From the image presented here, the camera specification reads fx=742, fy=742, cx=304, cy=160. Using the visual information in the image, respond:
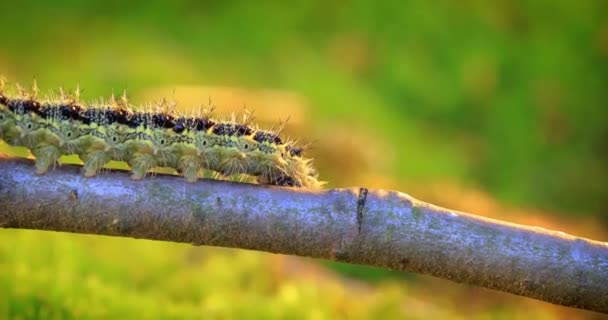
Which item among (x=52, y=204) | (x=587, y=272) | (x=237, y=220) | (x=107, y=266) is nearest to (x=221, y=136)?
(x=237, y=220)

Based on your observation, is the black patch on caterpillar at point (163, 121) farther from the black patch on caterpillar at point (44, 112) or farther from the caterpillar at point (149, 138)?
the black patch on caterpillar at point (44, 112)

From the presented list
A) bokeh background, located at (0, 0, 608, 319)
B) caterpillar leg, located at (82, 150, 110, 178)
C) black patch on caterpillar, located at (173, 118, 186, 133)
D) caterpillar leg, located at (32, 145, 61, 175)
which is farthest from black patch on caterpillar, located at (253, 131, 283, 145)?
bokeh background, located at (0, 0, 608, 319)

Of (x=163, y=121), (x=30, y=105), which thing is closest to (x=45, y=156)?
(x=30, y=105)

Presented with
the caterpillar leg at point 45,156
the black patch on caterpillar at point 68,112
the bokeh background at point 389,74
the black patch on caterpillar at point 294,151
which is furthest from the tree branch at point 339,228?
the bokeh background at point 389,74

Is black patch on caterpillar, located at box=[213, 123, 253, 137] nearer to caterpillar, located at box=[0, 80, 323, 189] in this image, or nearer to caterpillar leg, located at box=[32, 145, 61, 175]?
caterpillar, located at box=[0, 80, 323, 189]

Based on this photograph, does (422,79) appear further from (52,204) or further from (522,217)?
(52,204)

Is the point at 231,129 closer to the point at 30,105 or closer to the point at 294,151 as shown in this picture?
the point at 294,151
